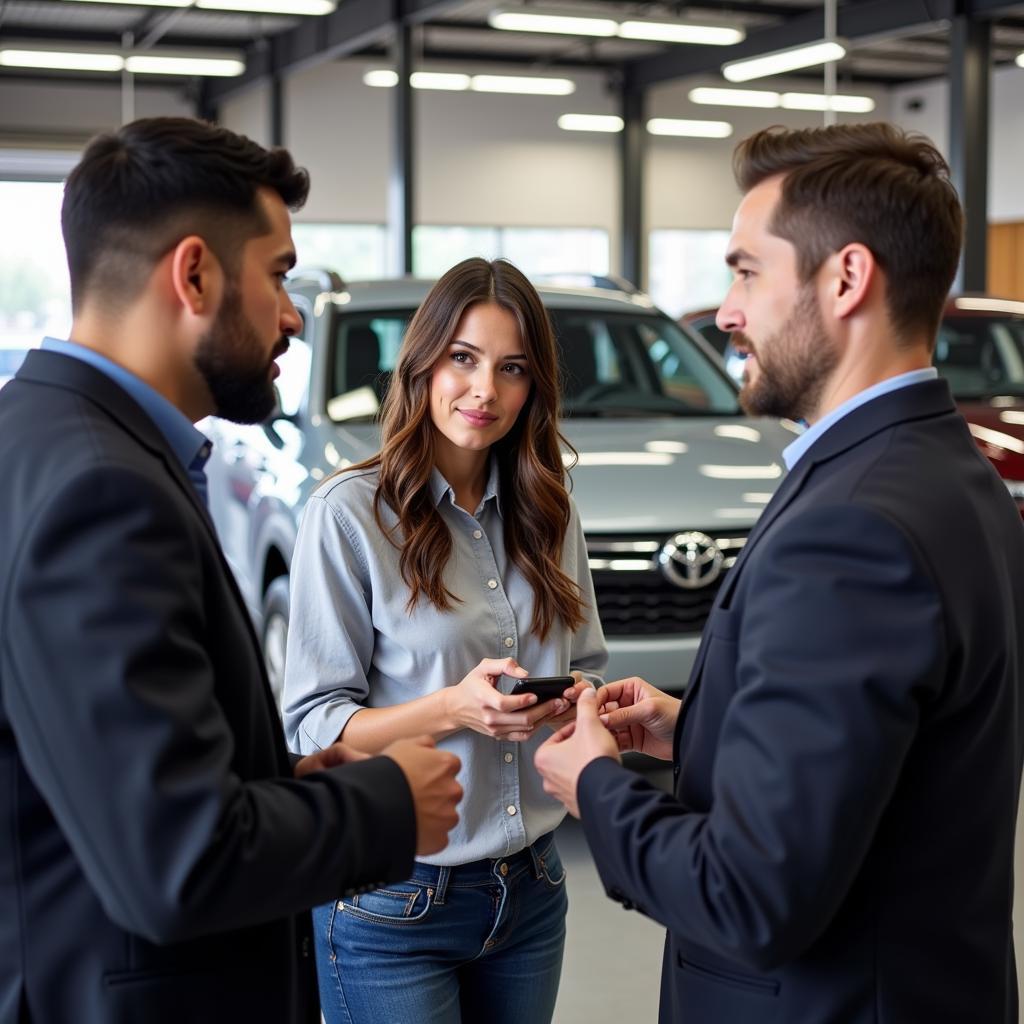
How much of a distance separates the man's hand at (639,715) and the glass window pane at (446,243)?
1776cm

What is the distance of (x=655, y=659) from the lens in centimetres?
455

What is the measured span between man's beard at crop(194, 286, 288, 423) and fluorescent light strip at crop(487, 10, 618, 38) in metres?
12.2

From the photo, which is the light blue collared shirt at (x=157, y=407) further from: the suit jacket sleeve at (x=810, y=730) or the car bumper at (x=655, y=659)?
the car bumper at (x=655, y=659)

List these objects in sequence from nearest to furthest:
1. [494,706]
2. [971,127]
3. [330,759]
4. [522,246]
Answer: [330,759] < [494,706] < [971,127] < [522,246]

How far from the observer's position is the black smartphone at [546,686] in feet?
6.80

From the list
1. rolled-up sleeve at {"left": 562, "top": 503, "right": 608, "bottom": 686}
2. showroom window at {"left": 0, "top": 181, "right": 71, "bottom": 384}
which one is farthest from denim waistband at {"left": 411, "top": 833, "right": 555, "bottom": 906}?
showroom window at {"left": 0, "top": 181, "right": 71, "bottom": 384}

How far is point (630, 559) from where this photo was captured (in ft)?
15.1

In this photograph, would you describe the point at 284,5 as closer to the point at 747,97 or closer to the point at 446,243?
the point at 747,97

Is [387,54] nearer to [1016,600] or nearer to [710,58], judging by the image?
[710,58]

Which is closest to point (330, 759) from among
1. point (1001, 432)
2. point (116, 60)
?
point (1001, 432)

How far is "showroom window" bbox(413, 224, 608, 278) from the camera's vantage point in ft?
65.3

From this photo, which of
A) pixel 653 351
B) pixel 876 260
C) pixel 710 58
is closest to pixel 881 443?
A: pixel 876 260

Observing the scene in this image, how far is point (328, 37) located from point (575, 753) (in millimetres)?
14642

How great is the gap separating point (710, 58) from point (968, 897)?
1697cm
